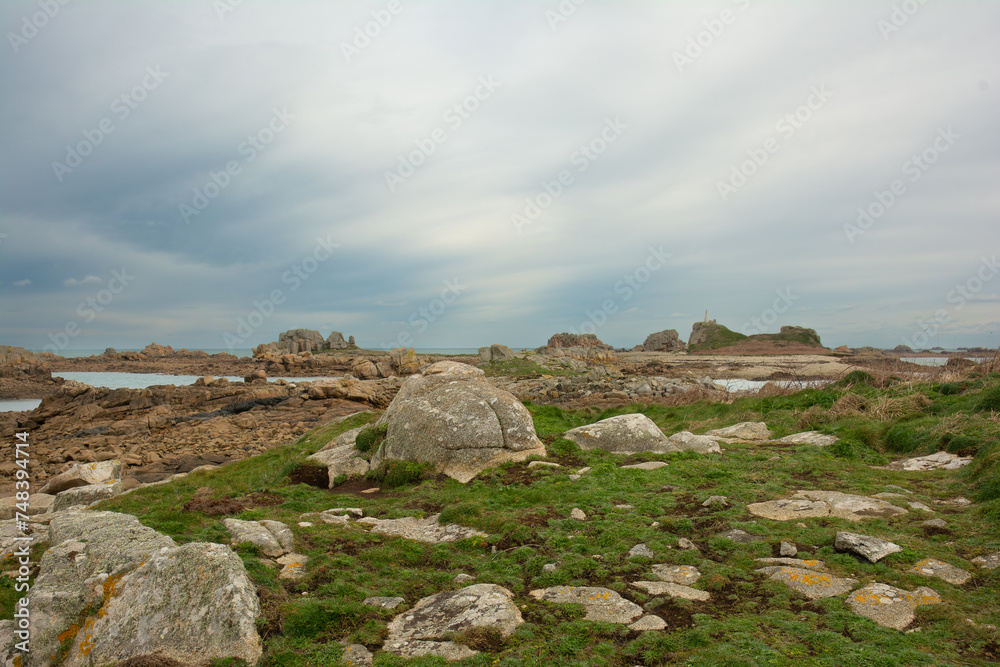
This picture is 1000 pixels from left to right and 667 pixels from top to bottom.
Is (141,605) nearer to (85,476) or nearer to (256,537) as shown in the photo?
(256,537)

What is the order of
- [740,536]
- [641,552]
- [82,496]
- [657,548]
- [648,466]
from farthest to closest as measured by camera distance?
[82,496] < [648,466] < [740,536] < [657,548] < [641,552]

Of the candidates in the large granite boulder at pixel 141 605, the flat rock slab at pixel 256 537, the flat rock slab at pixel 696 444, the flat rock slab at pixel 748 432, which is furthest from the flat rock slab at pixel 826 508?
the large granite boulder at pixel 141 605

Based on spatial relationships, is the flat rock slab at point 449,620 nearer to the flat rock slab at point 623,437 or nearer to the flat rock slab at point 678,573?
the flat rock slab at point 678,573

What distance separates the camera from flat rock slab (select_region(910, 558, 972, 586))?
222 inches

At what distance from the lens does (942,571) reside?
577 centimetres

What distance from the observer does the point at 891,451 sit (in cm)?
1256

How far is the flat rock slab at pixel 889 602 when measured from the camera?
16.3 ft

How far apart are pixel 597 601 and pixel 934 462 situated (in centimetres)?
1000

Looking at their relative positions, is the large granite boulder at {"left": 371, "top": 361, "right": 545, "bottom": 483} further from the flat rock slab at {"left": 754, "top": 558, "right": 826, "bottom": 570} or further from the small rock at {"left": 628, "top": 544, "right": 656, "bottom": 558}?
the flat rock slab at {"left": 754, "top": 558, "right": 826, "bottom": 570}

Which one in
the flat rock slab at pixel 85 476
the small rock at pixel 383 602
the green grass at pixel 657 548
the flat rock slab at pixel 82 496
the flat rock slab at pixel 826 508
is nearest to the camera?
the green grass at pixel 657 548

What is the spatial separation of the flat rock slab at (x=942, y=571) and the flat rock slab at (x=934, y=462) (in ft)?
19.3

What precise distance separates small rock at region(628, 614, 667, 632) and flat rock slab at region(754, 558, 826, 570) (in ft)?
7.38

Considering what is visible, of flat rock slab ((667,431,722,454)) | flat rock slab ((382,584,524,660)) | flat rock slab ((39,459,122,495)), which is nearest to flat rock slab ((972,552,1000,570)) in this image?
flat rock slab ((382,584,524,660))

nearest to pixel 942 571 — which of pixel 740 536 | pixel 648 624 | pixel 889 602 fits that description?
pixel 889 602
